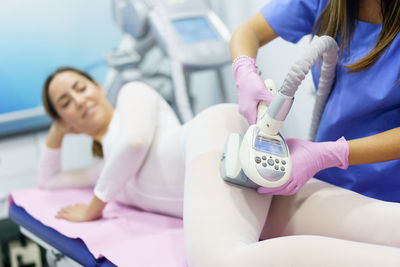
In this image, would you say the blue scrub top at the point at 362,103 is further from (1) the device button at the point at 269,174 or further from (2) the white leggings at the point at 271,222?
(1) the device button at the point at 269,174

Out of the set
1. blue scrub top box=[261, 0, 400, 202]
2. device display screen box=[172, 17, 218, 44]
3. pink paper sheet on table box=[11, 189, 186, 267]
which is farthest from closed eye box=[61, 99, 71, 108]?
blue scrub top box=[261, 0, 400, 202]

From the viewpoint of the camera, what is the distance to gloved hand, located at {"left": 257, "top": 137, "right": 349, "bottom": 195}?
910 millimetres

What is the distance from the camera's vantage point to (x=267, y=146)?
0.88 m

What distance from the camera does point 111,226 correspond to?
1420 millimetres

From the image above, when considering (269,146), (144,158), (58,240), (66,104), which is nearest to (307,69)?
(269,146)

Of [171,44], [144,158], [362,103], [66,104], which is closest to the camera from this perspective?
[362,103]

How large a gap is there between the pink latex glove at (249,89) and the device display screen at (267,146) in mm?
136

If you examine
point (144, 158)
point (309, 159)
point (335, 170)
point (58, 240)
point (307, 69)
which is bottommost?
→ point (58, 240)

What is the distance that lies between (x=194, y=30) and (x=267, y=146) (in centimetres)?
146

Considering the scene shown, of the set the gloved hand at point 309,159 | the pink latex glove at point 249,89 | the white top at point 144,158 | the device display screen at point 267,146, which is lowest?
the white top at point 144,158

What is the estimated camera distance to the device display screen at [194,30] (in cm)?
218

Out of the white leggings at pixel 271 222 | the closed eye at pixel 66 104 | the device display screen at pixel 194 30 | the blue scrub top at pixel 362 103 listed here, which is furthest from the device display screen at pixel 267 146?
the device display screen at pixel 194 30

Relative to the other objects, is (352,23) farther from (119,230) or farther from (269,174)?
(119,230)

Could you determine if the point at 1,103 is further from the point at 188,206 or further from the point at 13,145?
the point at 188,206
